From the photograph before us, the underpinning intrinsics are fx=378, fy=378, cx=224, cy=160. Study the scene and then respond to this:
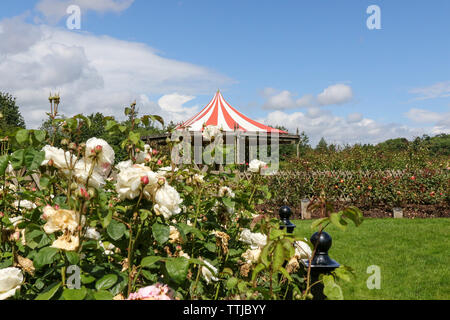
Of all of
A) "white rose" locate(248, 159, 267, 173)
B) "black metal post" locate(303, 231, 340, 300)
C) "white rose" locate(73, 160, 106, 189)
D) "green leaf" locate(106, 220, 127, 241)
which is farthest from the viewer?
"white rose" locate(248, 159, 267, 173)

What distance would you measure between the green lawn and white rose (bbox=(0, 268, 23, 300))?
2.49 metres

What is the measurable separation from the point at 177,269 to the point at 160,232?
0.15m

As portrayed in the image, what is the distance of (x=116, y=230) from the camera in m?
1.13

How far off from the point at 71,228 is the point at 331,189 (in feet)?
30.8

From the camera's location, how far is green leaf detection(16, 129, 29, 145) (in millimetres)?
1251

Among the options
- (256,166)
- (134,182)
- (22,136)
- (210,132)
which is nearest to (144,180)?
(134,182)

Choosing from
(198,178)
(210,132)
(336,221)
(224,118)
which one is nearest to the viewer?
(336,221)

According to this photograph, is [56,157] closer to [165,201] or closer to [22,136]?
[22,136]

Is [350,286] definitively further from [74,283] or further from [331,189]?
[331,189]

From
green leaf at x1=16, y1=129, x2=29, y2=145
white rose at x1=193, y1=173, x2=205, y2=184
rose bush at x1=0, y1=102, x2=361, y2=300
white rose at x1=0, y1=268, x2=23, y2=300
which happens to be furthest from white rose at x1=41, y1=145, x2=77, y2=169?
white rose at x1=193, y1=173, x2=205, y2=184

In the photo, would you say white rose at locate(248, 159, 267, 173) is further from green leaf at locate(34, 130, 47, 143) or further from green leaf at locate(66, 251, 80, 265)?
green leaf at locate(66, 251, 80, 265)

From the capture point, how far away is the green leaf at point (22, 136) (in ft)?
4.10

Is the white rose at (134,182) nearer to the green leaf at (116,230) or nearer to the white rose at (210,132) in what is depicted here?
the green leaf at (116,230)

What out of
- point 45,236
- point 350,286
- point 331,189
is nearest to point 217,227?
point 45,236
